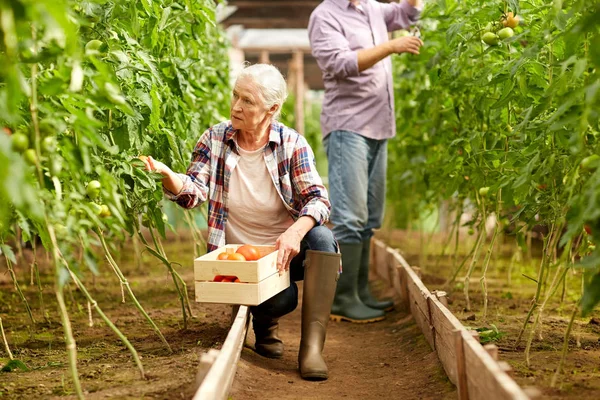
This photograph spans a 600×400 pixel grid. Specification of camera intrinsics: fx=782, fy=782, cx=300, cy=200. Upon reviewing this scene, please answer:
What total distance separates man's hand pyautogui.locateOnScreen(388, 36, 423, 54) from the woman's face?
3.42ft

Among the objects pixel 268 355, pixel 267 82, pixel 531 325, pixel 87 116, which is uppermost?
pixel 267 82

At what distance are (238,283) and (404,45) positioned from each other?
1652mm

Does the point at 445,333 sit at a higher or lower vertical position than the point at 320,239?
lower

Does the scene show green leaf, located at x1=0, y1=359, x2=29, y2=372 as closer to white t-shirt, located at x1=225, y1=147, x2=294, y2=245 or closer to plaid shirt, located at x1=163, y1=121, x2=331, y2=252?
plaid shirt, located at x1=163, y1=121, x2=331, y2=252

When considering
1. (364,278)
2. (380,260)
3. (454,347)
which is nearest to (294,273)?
(454,347)

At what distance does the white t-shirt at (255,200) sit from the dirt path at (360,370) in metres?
0.47

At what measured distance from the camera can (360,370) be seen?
118 inches

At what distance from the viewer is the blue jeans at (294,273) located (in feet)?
9.45

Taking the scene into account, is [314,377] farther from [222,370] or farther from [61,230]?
[61,230]

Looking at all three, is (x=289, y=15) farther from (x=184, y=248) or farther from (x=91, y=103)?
(x=91, y=103)

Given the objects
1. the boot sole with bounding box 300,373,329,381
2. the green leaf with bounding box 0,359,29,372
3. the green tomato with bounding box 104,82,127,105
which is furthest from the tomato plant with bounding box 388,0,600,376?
the green leaf with bounding box 0,359,29,372

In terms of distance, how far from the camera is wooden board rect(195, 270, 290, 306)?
2.61 meters

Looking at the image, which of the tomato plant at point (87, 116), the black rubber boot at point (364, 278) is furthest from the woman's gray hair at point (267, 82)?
the black rubber boot at point (364, 278)

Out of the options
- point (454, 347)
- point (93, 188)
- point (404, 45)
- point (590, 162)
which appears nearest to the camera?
point (590, 162)
